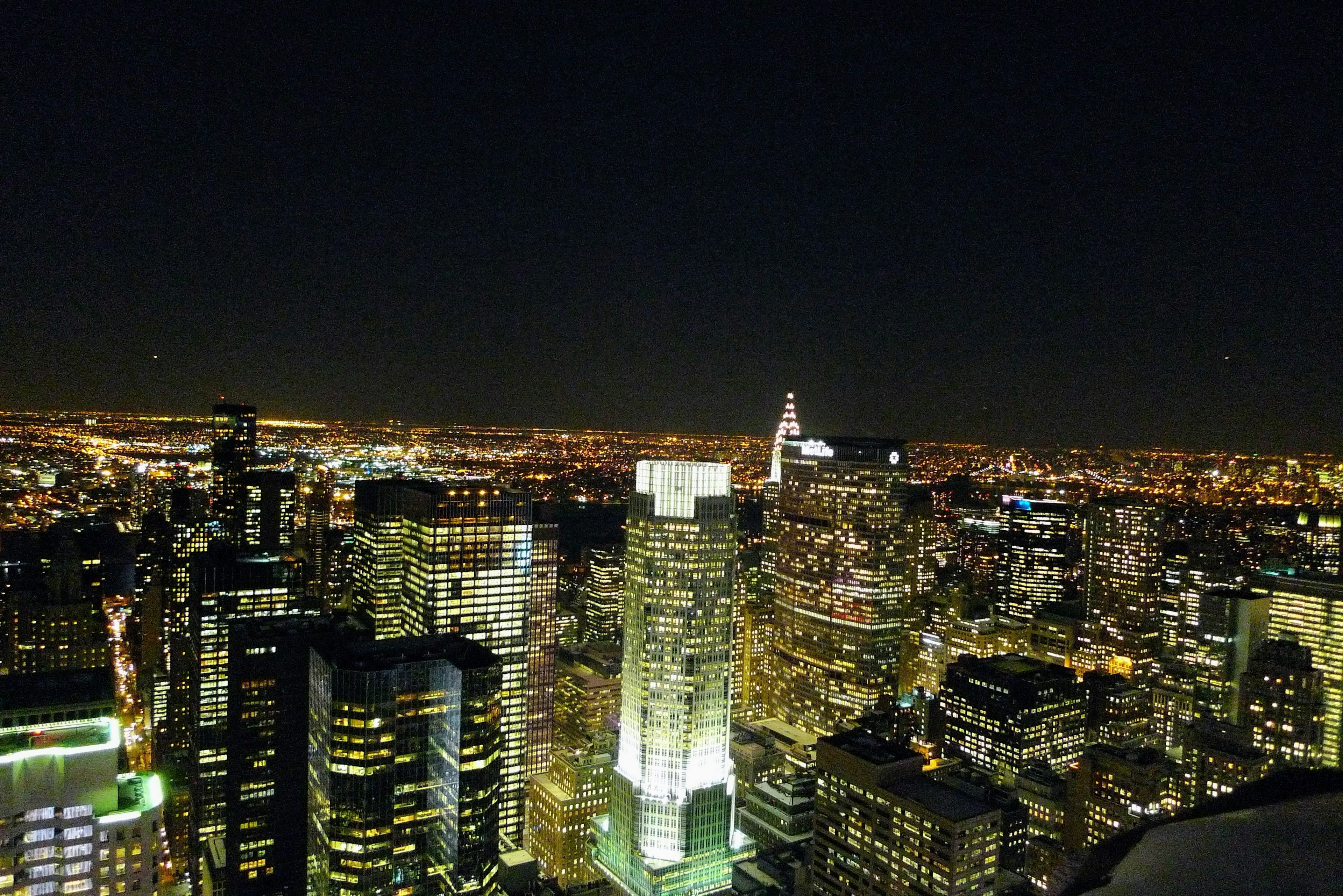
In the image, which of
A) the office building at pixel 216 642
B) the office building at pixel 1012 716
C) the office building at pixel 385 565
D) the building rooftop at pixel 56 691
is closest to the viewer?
the building rooftop at pixel 56 691

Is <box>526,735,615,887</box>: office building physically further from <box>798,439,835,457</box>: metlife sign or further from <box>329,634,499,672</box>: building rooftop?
<box>798,439,835,457</box>: metlife sign

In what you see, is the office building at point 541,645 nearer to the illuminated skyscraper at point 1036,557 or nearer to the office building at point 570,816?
the office building at point 570,816

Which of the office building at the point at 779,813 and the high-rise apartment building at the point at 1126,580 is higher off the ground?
the high-rise apartment building at the point at 1126,580

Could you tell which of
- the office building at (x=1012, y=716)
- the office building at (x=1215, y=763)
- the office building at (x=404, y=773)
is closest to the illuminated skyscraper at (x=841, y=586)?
the office building at (x=1012, y=716)

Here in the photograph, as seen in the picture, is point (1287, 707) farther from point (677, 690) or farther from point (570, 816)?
point (570, 816)

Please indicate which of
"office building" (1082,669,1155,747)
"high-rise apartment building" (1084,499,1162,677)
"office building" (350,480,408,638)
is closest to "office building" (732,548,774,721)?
"office building" (1082,669,1155,747)

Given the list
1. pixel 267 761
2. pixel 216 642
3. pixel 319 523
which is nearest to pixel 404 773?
pixel 267 761
